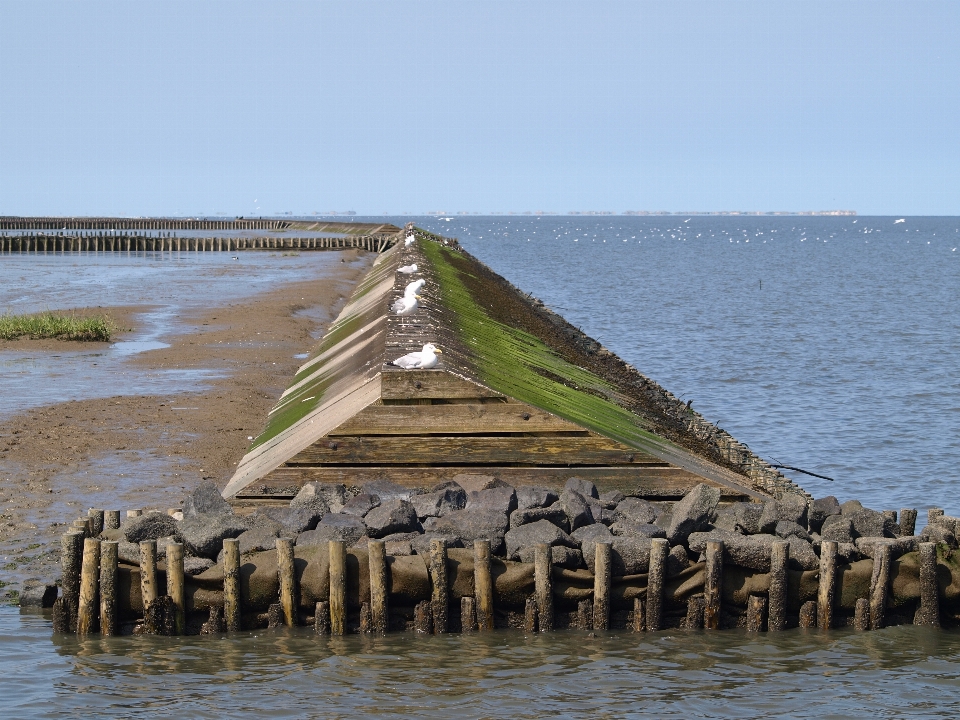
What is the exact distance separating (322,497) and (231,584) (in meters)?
1.63

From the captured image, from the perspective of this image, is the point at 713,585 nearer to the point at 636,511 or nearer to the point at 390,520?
the point at 636,511

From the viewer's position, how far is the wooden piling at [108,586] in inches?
419

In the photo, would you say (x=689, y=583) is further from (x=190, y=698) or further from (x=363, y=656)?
(x=190, y=698)

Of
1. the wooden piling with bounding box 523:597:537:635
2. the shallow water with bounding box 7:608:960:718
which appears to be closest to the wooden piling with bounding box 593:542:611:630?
the shallow water with bounding box 7:608:960:718

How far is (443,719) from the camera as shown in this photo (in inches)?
361

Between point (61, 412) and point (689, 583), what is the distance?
12545 millimetres

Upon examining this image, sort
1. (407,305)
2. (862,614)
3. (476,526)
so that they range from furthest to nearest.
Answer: (407,305) < (476,526) < (862,614)

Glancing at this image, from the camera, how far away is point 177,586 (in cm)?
1070

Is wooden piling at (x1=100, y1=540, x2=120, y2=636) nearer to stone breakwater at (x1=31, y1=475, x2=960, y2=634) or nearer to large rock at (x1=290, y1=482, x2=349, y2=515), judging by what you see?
stone breakwater at (x1=31, y1=475, x2=960, y2=634)

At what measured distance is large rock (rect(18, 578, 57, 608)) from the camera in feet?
37.0

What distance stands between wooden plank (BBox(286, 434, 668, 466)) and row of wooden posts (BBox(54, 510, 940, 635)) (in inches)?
91.9

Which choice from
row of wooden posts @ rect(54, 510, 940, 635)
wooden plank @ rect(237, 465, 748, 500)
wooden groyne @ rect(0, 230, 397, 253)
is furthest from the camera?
wooden groyne @ rect(0, 230, 397, 253)

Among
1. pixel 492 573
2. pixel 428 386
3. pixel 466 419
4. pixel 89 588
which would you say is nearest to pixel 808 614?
pixel 492 573

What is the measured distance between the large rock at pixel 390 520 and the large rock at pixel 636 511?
1998 millimetres
